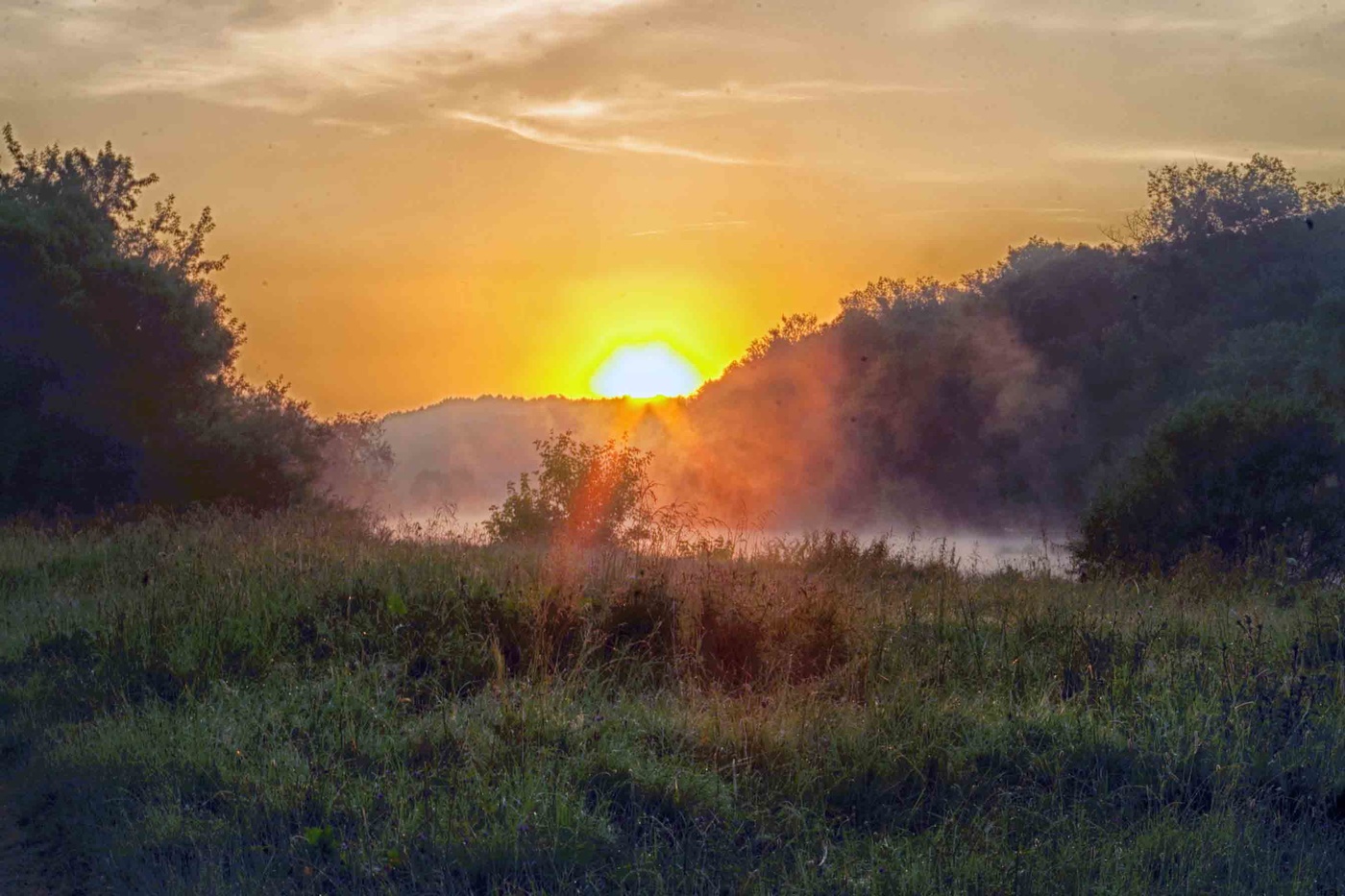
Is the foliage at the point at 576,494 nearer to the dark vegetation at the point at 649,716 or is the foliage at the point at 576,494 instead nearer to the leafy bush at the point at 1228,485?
the leafy bush at the point at 1228,485

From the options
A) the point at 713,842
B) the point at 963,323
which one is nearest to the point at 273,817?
the point at 713,842

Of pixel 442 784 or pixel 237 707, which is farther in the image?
pixel 237 707

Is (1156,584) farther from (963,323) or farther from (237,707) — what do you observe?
(963,323)

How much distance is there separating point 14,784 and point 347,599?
136 inches

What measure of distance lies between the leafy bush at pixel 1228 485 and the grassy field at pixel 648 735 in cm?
1335

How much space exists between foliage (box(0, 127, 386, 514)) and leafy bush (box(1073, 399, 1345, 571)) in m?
19.2

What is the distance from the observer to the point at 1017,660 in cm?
895

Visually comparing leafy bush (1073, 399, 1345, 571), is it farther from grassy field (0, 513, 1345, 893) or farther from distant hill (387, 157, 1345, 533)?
grassy field (0, 513, 1345, 893)

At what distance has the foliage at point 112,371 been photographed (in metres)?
25.3

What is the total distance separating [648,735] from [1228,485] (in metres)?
20.9

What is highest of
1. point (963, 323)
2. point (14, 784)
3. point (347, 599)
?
point (963, 323)

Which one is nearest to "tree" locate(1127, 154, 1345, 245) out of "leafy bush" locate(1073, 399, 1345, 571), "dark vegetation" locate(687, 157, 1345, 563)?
"dark vegetation" locate(687, 157, 1345, 563)

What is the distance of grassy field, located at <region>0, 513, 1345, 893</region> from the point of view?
18.4 ft

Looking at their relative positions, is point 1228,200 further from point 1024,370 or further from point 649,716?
point 649,716
